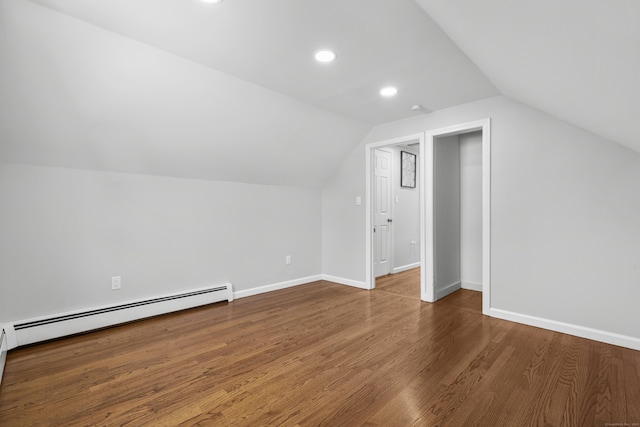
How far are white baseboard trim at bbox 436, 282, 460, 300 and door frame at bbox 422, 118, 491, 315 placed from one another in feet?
0.51

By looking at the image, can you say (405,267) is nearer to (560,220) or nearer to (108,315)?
(560,220)

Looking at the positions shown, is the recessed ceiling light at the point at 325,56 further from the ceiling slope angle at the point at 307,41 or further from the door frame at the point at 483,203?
the door frame at the point at 483,203

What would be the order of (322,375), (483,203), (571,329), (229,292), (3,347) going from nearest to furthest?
(322,375), (3,347), (571,329), (483,203), (229,292)

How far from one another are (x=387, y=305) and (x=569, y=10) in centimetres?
296

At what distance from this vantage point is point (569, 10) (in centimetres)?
96

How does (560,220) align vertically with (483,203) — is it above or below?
below

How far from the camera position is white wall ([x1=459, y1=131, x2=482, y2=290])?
160 inches

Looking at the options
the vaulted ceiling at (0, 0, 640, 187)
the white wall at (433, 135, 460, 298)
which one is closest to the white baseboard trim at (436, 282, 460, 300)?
the white wall at (433, 135, 460, 298)

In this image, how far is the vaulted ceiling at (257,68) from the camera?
137 centimetres

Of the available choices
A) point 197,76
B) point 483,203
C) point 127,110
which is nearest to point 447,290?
point 483,203

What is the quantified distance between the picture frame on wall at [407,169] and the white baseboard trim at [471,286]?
1.93 metres

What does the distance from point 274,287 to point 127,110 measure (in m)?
2.63

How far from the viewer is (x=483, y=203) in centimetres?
311

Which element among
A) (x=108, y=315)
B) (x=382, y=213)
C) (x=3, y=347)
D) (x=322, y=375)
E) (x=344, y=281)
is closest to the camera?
(x=322, y=375)
